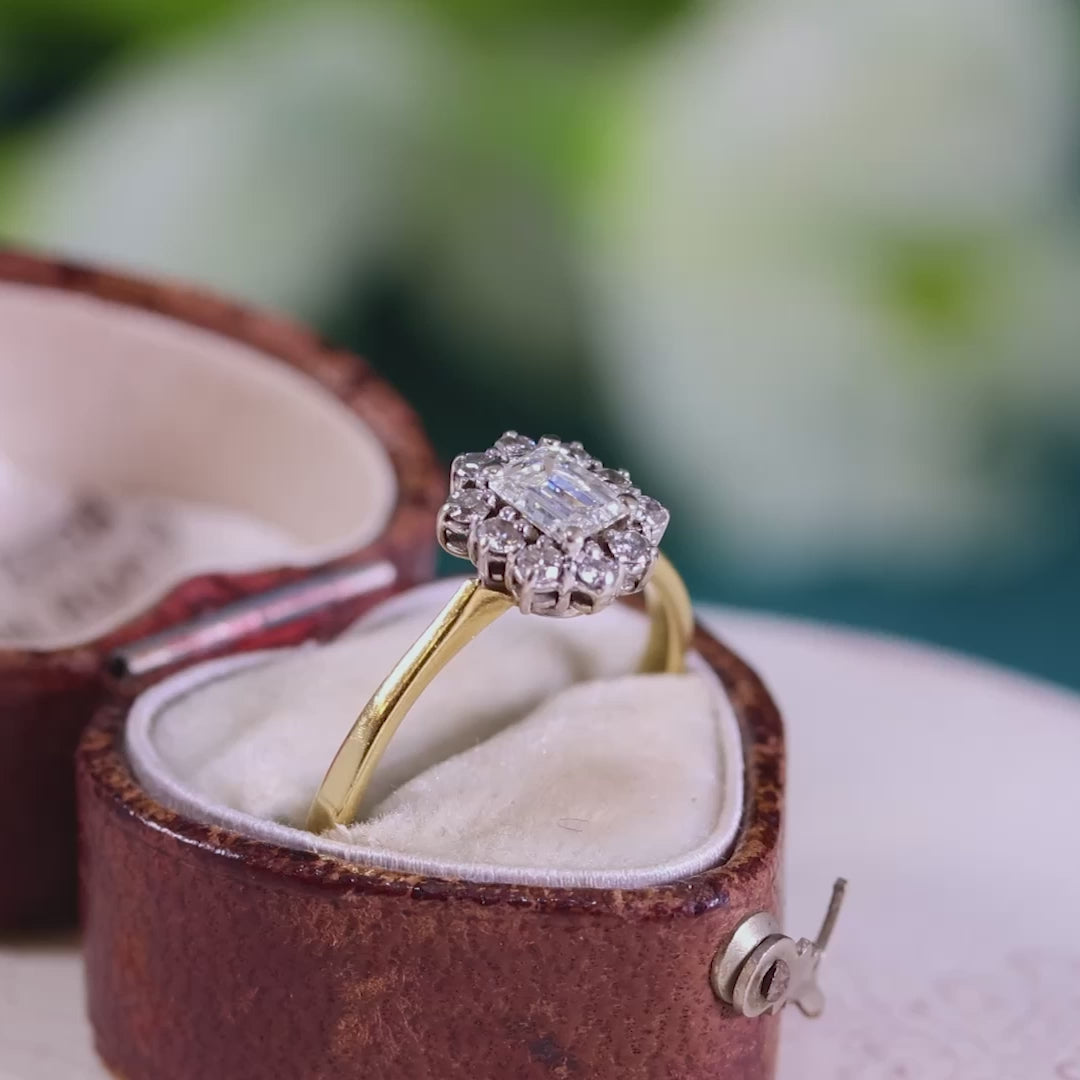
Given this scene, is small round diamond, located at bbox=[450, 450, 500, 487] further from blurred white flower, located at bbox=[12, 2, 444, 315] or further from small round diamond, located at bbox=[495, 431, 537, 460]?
blurred white flower, located at bbox=[12, 2, 444, 315]

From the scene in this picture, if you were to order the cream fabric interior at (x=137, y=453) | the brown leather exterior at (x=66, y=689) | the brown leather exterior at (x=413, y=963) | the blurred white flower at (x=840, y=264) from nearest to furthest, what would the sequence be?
the brown leather exterior at (x=413, y=963) < the brown leather exterior at (x=66, y=689) < the cream fabric interior at (x=137, y=453) < the blurred white flower at (x=840, y=264)

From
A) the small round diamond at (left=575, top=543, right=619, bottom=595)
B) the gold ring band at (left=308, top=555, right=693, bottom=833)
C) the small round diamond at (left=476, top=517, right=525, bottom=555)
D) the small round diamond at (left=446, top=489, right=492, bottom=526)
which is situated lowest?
the gold ring band at (left=308, top=555, right=693, bottom=833)

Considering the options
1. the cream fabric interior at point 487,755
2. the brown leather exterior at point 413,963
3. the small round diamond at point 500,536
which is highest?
the small round diamond at point 500,536

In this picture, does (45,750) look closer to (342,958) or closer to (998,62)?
(342,958)

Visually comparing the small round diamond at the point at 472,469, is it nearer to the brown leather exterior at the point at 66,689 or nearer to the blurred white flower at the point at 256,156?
the brown leather exterior at the point at 66,689

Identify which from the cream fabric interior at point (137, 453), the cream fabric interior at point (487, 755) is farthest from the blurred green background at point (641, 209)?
the cream fabric interior at point (487, 755)

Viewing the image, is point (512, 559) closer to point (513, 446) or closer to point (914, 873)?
point (513, 446)

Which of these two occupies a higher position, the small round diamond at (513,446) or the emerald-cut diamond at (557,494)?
the small round diamond at (513,446)

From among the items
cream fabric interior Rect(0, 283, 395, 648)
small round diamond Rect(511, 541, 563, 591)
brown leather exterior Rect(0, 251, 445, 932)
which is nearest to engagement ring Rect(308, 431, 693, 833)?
small round diamond Rect(511, 541, 563, 591)

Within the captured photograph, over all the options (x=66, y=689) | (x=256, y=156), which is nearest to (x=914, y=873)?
(x=66, y=689)
